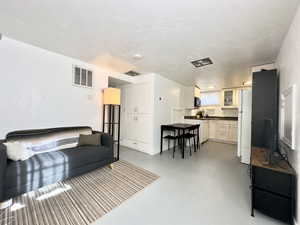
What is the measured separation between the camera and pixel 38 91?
2402mm

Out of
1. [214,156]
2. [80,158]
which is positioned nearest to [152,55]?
[80,158]

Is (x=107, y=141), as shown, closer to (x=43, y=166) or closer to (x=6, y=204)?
(x=43, y=166)

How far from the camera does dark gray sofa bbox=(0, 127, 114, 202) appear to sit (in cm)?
155

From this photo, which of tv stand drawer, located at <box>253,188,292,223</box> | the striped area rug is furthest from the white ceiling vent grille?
tv stand drawer, located at <box>253,188,292,223</box>

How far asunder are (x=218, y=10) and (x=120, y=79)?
9.55ft

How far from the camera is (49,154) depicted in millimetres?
2109

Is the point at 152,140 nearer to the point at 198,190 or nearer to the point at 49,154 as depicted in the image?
the point at 198,190

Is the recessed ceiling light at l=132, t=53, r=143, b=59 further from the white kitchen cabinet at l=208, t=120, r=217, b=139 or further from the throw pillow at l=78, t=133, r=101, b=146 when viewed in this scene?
the white kitchen cabinet at l=208, t=120, r=217, b=139

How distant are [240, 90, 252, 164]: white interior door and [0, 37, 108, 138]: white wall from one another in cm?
358

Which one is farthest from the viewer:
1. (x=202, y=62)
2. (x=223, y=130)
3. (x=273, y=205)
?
(x=223, y=130)

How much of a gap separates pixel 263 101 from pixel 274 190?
1508 millimetres

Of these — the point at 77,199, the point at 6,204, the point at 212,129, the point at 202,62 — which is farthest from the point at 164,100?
the point at 6,204

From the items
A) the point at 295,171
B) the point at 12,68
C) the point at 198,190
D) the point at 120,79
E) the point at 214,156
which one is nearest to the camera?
the point at 295,171

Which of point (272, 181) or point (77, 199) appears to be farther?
point (77, 199)
